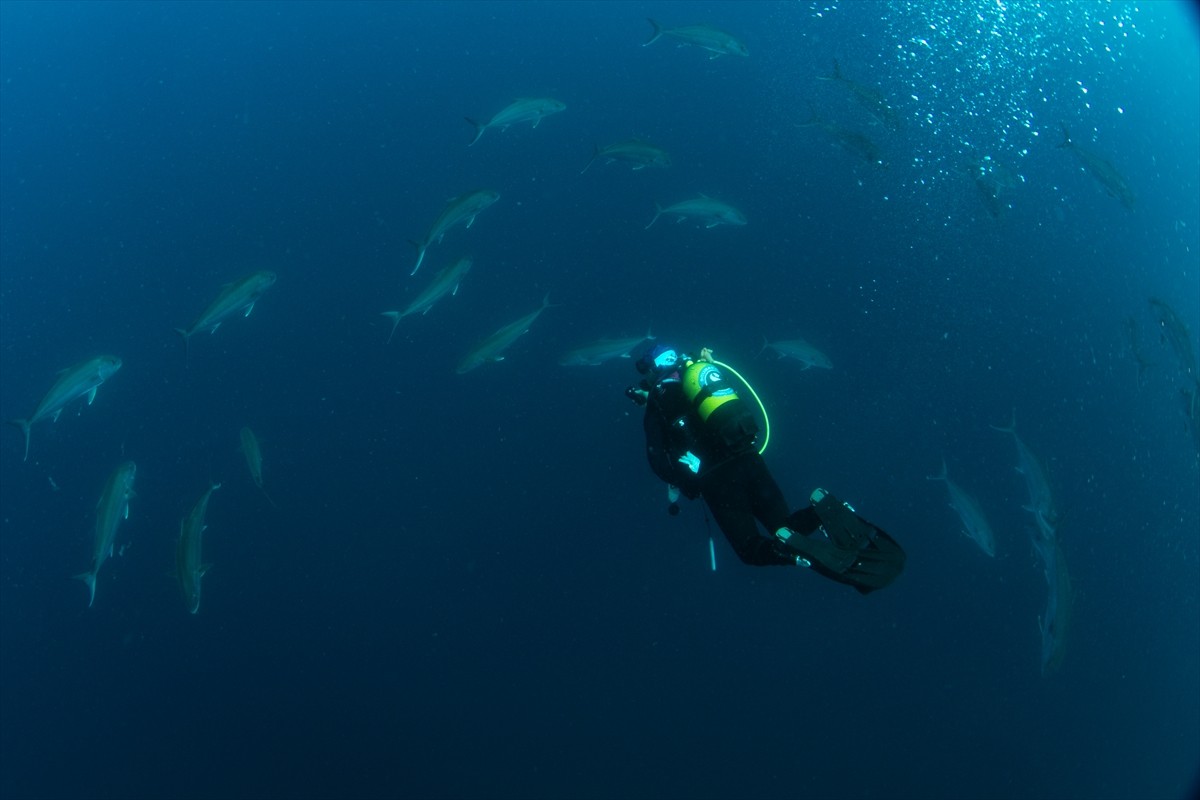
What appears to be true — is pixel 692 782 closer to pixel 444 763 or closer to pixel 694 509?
pixel 444 763

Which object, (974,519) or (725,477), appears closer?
(725,477)

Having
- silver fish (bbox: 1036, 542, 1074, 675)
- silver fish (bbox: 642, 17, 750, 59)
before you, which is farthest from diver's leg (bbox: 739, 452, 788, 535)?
silver fish (bbox: 642, 17, 750, 59)

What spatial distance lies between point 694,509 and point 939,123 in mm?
9873

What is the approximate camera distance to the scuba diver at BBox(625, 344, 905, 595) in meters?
3.86

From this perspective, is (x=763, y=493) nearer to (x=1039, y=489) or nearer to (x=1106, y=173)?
(x=1039, y=489)

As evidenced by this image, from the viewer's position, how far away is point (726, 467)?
4.13 m

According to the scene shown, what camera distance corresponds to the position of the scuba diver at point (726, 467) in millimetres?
3861

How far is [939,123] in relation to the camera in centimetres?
1491

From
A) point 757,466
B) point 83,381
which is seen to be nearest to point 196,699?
point 83,381

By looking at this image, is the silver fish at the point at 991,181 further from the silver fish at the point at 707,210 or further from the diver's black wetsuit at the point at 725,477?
the diver's black wetsuit at the point at 725,477

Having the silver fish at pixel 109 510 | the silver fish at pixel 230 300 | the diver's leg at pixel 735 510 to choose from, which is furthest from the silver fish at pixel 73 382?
the diver's leg at pixel 735 510

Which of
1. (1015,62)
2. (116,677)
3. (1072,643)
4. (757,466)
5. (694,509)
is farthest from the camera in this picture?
(1015,62)

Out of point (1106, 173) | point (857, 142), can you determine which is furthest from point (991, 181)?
point (857, 142)

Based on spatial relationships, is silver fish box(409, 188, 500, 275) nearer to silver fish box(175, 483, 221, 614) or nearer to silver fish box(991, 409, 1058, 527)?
silver fish box(175, 483, 221, 614)
